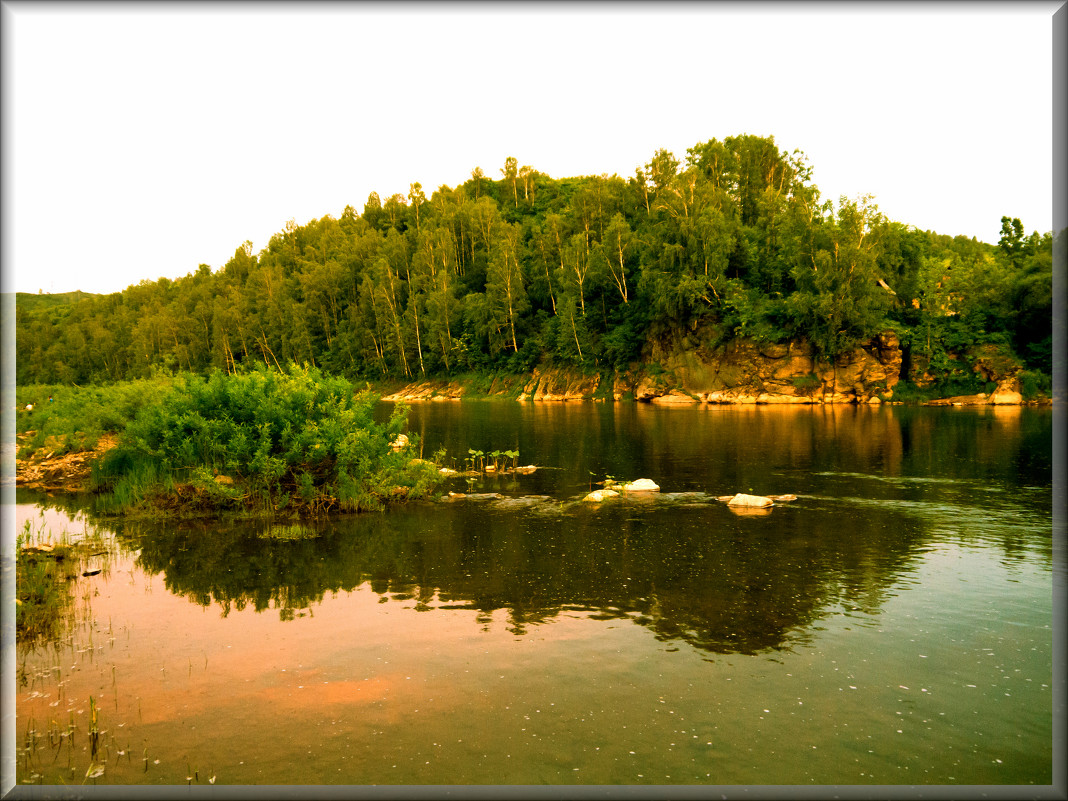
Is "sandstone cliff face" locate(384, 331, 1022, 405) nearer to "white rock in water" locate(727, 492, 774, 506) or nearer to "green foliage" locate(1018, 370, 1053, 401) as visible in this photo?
"green foliage" locate(1018, 370, 1053, 401)

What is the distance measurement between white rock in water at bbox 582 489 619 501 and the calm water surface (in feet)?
4.33

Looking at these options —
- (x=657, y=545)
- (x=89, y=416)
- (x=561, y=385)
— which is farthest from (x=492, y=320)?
(x=657, y=545)

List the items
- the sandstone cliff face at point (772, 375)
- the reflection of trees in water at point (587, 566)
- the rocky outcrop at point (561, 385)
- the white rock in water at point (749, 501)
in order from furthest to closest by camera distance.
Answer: the rocky outcrop at point (561, 385)
the sandstone cliff face at point (772, 375)
the white rock in water at point (749, 501)
the reflection of trees in water at point (587, 566)

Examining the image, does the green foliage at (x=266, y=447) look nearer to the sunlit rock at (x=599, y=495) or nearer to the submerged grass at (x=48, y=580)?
the submerged grass at (x=48, y=580)

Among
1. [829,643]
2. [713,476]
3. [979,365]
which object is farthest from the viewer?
[979,365]

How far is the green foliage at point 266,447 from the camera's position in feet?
70.1

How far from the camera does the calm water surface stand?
27.4ft

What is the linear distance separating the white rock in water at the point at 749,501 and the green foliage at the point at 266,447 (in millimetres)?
10366

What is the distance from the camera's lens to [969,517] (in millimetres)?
21688

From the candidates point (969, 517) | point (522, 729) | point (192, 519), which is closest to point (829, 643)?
point (522, 729)

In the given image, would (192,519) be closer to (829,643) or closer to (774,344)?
(829,643)

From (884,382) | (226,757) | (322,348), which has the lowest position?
(226,757)

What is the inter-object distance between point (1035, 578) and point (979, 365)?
75.2 metres

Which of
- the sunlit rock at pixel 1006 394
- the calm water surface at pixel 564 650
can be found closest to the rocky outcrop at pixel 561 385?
the sunlit rock at pixel 1006 394
